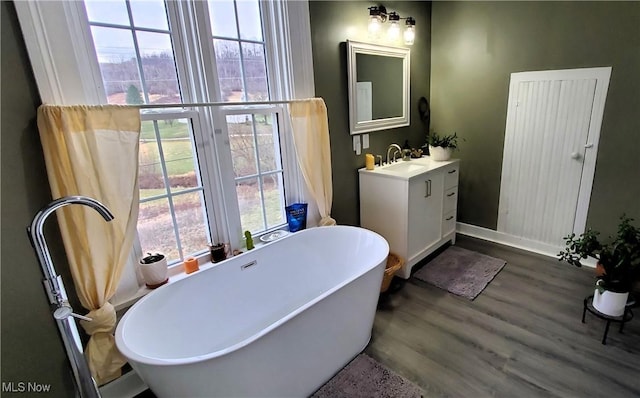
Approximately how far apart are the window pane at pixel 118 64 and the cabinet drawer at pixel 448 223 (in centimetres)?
267

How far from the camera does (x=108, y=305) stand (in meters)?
1.52

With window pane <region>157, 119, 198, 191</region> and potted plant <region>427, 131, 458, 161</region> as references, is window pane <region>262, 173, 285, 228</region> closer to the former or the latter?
window pane <region>157, 119, 198, 191</region>

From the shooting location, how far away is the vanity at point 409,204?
2539 mm

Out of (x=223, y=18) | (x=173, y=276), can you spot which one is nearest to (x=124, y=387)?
(x=173, y=276)

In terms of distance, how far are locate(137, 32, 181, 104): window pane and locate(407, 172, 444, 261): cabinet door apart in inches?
70.1

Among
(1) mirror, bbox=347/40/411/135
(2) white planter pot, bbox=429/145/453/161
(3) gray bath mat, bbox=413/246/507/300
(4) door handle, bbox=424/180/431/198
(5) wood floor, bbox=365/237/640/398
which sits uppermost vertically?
(1) mirror, bbox=347/40/411/135

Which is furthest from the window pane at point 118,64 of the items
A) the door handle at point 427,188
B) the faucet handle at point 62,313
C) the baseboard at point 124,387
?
the door handle at point 427,188

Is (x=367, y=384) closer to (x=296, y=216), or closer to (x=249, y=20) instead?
(x=296, y=216)

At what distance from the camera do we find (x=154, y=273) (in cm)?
172

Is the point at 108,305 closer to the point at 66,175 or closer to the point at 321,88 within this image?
the point at 66,175

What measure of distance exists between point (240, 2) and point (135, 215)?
4.73ft

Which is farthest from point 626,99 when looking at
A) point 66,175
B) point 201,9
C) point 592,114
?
point 66,175

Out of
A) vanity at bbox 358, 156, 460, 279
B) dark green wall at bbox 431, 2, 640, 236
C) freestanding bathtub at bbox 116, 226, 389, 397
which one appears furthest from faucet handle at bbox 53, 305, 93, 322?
dark green wall at bbox 431, 2, 640, 236

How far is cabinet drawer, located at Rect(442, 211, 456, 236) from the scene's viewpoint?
304 cm
